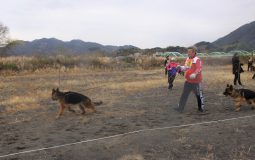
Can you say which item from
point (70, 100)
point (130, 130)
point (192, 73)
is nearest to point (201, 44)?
point (192, 73)

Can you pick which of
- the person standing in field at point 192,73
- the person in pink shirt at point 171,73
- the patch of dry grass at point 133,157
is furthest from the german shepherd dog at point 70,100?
the person in pink shirt at point 171,73

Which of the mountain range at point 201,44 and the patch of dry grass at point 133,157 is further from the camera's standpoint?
the mountain range at point 201,44

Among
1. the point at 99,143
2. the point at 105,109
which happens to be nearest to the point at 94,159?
the point at 99,143

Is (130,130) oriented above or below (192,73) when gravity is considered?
below

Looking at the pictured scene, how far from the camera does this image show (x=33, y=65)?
4084 cm

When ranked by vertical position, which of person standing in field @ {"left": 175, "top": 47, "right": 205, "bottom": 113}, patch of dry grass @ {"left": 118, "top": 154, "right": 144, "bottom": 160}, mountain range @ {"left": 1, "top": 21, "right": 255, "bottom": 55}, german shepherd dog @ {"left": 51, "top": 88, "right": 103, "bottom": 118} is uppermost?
mountain range @ {"left": 1, "top": 21, "right": 255, "bottom": 55}

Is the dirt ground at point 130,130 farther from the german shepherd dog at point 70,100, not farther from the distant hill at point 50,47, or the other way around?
the distant hill at point 50,47

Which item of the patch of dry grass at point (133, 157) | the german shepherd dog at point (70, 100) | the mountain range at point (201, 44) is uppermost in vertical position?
the mountain range at point (201, 44)

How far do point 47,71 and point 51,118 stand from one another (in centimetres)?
2692

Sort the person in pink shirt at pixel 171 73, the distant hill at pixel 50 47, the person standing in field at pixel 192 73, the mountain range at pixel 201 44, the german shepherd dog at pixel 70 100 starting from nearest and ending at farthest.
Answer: the person standing in field at pixel 192 73 → the german shepherd dog at pixel 70 100 → the person in pink shirt at pixel 171 73 → the distant hill at pixel 50 47 → the mountain range at pixel 201 44

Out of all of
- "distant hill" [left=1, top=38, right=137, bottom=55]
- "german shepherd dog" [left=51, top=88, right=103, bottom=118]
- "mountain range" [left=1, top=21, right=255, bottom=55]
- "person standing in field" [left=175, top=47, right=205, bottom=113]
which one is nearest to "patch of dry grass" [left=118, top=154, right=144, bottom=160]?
"person standing in field" [left=175, top=47, right=205, bottom=113]

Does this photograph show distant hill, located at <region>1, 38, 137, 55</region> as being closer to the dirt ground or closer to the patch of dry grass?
the dirt ground

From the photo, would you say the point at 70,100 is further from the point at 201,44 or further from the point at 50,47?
the point at 201,44

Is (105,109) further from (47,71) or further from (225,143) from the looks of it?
(47,71)
